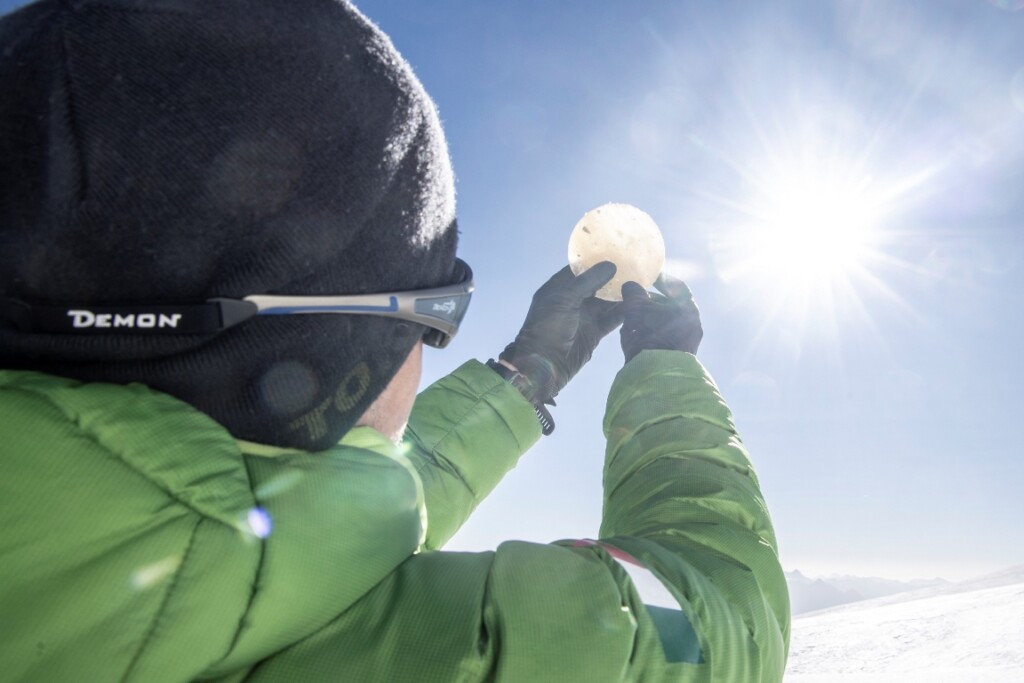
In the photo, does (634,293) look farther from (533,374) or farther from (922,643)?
(922,643)

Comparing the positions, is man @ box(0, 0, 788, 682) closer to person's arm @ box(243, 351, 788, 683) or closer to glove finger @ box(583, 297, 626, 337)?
person's arm @ box(243, 351, 788, 683)

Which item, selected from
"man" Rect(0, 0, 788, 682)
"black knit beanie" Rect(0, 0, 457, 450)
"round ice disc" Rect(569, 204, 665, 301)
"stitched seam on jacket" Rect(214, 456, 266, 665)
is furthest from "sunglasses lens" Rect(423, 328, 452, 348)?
"round ice disc" Rect(569, 204, 665, 301)

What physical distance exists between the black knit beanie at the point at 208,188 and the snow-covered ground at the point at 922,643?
615 centimetres

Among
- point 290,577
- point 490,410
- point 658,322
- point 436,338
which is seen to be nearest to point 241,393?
point 290,577

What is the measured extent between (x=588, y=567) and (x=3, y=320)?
1112 millimetres

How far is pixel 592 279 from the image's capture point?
341cm

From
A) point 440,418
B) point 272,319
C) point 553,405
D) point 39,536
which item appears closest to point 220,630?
point 39,536

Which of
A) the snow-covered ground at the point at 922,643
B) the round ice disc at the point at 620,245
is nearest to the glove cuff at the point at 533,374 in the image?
the round ice disc at the point at 620,245

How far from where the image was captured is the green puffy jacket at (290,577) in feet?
2.72

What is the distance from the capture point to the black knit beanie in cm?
103

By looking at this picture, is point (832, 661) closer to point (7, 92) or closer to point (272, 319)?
point (272, 319)

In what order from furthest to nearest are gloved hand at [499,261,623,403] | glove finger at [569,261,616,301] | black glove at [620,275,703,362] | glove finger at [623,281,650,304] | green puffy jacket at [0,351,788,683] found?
glove finger at [569,261,616,301] < glove finger at [623,281,650,304] < gloved hand at [499,261,623,403] < black glove at [620,275,703,362] < green puffy jacket at [0,351,788,683]

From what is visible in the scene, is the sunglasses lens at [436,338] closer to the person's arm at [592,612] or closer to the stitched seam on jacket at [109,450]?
the person's arm at [592,612]

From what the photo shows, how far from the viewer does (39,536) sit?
2.69 ft
